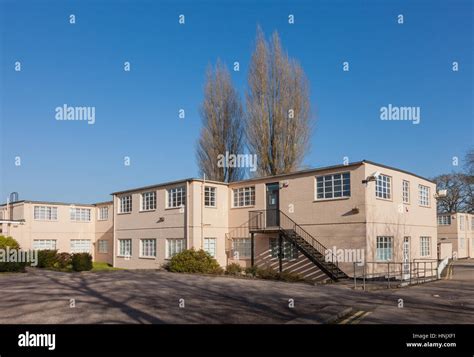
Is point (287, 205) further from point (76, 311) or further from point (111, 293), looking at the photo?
point (76, 311)

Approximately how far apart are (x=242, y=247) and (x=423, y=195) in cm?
1198

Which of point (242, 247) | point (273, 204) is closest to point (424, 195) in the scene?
point (273, 204)

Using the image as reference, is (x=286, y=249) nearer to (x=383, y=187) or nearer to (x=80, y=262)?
(x=383, y=187)

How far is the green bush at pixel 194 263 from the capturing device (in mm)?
24922

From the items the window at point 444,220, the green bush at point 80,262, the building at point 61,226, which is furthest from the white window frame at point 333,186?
the window at point 444,220

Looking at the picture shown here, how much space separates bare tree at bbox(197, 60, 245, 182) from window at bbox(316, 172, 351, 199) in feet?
52.1

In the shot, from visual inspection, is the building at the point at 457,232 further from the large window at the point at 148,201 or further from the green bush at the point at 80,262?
the green bush at the point at 80,262

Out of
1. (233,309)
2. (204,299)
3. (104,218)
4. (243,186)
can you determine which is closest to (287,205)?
(243,186)

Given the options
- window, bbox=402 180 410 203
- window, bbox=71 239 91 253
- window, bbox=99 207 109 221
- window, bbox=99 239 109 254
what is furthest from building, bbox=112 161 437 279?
window, bbox=71 239 91 253

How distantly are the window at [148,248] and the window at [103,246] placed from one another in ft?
26.7

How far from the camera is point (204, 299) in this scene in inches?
542

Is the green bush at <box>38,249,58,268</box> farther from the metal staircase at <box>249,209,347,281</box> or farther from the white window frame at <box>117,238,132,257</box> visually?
the metal staircase at <box>249,209,347,281</box>

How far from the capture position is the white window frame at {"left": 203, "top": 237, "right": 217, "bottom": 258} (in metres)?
28.2

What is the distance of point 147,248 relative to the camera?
104ft
